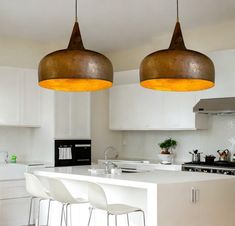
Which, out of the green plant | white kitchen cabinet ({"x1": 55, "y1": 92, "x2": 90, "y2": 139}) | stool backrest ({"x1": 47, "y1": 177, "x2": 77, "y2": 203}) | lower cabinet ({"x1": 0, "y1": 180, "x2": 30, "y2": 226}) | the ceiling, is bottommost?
lower cabinet ({"x1": 0, "y1": 180, "x2": 30, "y2": 226})

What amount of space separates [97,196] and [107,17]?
9.65 feet

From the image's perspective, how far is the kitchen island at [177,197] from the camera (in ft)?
12.8

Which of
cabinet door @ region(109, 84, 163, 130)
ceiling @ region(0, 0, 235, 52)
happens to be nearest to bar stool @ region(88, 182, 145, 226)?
ceiling @ region(0, 0, 235, 52)

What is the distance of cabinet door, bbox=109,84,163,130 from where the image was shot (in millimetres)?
7457

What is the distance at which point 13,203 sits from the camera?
647 cm

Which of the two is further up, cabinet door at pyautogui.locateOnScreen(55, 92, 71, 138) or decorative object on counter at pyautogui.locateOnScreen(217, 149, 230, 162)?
cabinet door at pyautogui.locateOnScreen(55, 92, 71, 138)

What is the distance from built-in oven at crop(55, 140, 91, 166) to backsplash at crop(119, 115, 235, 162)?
44.1 inches

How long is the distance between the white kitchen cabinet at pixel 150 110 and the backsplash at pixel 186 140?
0.81 ft

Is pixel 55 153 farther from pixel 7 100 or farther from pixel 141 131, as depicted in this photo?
pixel 141 131

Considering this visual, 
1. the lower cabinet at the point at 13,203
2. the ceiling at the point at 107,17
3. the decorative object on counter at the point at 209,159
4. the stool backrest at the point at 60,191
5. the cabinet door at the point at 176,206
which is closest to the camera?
the cabinet door at the point at 176,206

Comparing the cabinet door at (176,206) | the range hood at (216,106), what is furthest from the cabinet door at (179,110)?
the cabinet door at (176,206)

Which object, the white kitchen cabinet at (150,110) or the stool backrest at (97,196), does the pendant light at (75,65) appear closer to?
the stool backrest at (97,196)

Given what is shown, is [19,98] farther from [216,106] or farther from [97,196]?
[97,196]

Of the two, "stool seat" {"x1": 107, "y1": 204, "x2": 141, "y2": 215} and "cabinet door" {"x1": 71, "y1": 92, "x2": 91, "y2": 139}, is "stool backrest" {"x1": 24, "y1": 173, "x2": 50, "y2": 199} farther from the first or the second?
"cabinet door" {"x1": 71, "y1": 92, "x2": 91, "y2": 139}
